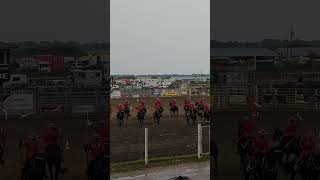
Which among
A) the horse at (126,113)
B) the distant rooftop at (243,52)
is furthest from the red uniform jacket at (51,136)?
the horse at (126,113)

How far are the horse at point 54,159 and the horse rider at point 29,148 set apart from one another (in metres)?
0.11

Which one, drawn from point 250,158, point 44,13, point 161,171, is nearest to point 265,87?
point 250,158

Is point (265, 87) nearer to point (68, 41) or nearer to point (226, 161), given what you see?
point (226, 161)

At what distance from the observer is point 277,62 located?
414 cm

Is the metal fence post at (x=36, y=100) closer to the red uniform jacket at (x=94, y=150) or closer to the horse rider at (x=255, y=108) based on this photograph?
the red uniform jacket at (x=94, y=150)

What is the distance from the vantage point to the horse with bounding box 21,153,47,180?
150 inches

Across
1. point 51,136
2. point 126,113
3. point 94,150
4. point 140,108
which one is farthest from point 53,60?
point 140,108

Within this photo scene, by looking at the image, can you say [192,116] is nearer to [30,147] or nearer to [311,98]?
[311,98]

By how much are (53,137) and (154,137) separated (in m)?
7.19

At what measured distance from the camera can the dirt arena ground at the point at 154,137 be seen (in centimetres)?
887

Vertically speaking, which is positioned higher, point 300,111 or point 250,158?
point 300,111

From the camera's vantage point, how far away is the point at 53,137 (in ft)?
12.9

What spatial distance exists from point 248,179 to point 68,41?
6.91 feet

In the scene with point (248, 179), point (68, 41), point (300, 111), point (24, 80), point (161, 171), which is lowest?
point (161, 171)
